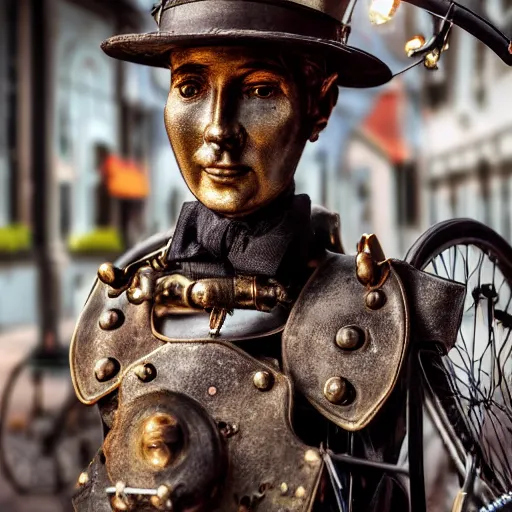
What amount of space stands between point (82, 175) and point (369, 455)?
151 inches

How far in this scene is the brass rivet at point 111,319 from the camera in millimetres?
1017

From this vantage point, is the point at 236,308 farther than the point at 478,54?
No

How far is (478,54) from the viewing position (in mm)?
4176

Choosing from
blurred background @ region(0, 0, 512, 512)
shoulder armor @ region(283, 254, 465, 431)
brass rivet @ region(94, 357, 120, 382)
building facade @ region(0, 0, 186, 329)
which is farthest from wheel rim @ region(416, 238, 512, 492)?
building facade @ region(0, 0, 186, 329)

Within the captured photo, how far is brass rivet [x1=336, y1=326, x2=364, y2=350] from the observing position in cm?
91

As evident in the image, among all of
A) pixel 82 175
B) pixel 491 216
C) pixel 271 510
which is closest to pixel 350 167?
pixel 491 216

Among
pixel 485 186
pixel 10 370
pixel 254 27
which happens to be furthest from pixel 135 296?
pixel 485 186

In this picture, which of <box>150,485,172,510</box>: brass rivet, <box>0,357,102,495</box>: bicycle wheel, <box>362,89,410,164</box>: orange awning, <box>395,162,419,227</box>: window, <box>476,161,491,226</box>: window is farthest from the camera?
<box>395,162,419,227</box>: window

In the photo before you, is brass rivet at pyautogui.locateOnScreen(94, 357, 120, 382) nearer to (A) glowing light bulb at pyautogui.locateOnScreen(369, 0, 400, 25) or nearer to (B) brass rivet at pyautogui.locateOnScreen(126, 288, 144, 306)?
(B) brass rivet at pyautogui.locateOnScreen(126, 288, 144, 306)

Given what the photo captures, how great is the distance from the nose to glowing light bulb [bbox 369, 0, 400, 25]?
0.73 feet

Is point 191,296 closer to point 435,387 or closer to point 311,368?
point 311,368

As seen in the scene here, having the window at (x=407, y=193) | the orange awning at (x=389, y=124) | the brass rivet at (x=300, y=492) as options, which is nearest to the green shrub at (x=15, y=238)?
the orange awning at (x=389, y=124)

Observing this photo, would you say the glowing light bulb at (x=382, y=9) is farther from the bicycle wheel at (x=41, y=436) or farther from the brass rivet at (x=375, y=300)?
the bicycle wheel at (x=41, y=436)

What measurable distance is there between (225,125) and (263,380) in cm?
30
